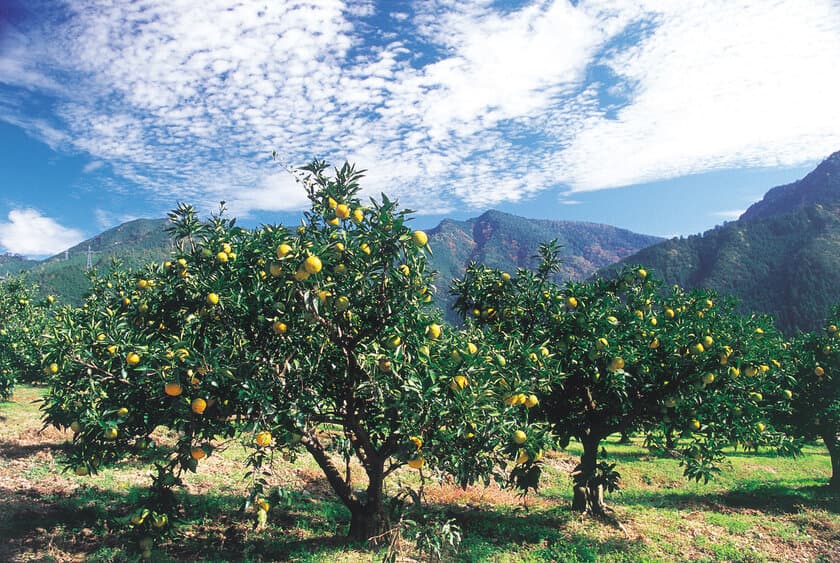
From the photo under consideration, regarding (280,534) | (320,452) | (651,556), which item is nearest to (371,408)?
(320,452)

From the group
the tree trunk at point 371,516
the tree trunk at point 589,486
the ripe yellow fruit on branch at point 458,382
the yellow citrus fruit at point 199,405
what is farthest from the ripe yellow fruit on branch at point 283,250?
the tree trunk at point 589,486

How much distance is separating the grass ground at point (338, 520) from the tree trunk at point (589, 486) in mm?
397

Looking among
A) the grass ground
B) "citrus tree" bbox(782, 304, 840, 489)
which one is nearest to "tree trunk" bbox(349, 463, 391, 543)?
the grass ground

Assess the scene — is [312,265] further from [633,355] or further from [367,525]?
[633,355]

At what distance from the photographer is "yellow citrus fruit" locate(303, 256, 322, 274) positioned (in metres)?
4.55

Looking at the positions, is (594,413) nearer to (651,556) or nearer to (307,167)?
(651,556)

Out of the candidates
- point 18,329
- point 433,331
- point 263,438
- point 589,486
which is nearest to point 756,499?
point 589,486

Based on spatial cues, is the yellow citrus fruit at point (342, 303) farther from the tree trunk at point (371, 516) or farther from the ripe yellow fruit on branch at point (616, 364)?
the ripe yellow fruit on branch at point (616, 364)

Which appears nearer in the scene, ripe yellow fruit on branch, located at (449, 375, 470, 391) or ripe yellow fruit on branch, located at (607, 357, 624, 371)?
ripe yellow fruit on branch, located at (449, 375, 470, 391)

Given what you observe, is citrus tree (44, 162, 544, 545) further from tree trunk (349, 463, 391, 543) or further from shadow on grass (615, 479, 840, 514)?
shadow on grass (615, 479, 840, 514)

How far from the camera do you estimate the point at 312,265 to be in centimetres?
455

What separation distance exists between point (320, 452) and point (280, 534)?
2091mm

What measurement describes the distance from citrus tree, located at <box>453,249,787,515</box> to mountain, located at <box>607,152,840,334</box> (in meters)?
92.9

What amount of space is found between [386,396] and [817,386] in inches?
549
